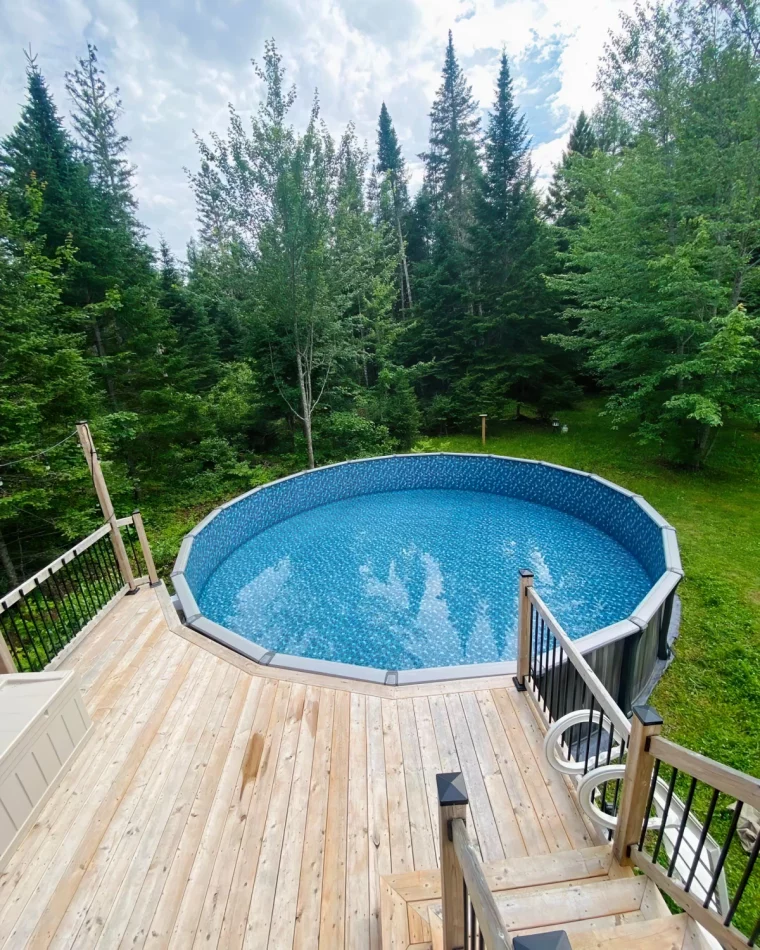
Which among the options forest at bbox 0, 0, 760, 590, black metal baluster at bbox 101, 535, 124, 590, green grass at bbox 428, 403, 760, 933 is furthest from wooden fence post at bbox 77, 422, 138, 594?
green grass at bbox 428, 403, 760, 933

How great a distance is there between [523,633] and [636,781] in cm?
119

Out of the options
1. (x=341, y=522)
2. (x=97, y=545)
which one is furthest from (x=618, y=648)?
(x=341, y=522)

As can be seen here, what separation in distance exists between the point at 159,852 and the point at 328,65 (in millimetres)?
11946

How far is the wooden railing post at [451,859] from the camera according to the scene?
1.05 m

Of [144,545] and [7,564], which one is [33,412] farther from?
[144,545]

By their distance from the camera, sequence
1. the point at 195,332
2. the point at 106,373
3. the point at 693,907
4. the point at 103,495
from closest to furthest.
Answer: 1. the point at 693,907
2. the point at 103,495
3. the point at 106,373
4. the point at 195,332

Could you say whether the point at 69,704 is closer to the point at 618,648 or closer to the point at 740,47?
the point at 618,648

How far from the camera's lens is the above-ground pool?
4672mm

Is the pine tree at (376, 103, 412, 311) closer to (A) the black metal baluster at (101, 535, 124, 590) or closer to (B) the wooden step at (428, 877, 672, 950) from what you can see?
(A) the black metal baluster at (101, 535, 124, 590)

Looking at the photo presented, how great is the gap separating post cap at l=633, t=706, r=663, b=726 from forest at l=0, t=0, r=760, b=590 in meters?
4.83

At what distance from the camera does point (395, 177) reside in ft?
53.3

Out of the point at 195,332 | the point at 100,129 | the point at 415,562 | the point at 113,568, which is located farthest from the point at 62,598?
the point at 100,129

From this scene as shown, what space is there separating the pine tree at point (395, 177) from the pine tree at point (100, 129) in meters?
8.25

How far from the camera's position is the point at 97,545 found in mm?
3893
